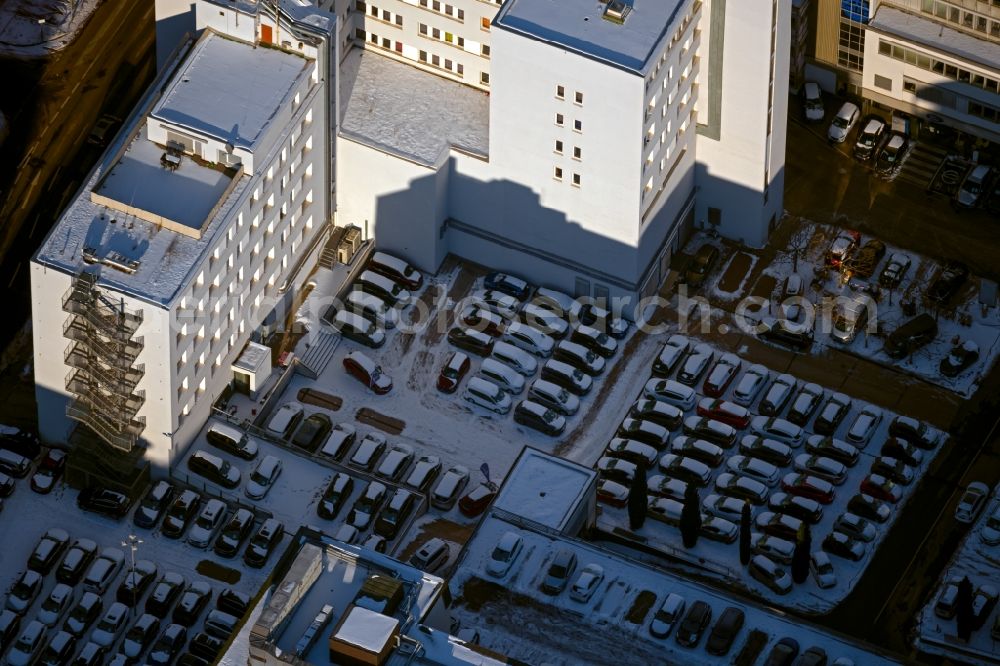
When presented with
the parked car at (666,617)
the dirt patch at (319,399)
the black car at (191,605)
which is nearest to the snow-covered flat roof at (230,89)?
the dirt patch at (319,399)

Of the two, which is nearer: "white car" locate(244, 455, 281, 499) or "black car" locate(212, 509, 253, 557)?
"black car" locate(212, 509, 253, 557)

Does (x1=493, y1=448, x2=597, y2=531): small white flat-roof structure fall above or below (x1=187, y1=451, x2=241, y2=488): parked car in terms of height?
above

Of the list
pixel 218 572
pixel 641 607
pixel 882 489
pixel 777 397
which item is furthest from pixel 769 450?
pixel 218 572

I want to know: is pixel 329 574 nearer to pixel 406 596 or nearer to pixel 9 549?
pixel 406 596

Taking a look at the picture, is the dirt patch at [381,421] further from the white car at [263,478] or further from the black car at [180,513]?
the black car at [180,513]

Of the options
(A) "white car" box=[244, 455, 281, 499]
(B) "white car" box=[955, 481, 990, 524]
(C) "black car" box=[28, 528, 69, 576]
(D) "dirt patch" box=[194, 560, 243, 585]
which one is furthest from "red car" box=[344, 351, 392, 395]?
(B) "white car" box=[955, 481, 990, 524]

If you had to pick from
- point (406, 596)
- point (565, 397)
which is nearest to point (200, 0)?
point (565, 397)

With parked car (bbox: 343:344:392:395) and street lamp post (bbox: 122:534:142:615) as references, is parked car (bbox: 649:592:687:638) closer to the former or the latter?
parked car (bbox: 343:344:392:395)
